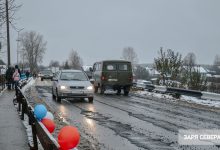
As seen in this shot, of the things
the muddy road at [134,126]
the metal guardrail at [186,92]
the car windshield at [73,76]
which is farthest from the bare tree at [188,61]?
the muddy road at [134,126]

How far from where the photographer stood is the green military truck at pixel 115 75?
27.7 meters

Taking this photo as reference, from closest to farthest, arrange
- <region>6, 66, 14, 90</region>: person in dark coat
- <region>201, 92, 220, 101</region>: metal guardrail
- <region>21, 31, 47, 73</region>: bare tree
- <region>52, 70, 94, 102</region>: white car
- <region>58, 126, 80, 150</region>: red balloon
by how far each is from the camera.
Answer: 1. <region>58, 126, 80, 150</region>: red balloon
2. <region>201, 92, 220, 101</region>: metal guardrail
3. <region>52, 70, 94, 102</region>: white car
4. <region>6, 66, 14, 90</region>: person in dark coat
5. <region>21, 31, 47, 73</region>: bare tree

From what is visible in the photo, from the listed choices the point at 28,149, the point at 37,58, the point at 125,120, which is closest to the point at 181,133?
the point at 125,120

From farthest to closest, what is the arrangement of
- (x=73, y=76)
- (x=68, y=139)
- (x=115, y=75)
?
1. (x=115, y=75)
2. (x=73, y=76)
3. (x=68, y=139)

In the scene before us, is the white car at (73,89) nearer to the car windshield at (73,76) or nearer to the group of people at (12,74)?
the car windshield at (73,76)

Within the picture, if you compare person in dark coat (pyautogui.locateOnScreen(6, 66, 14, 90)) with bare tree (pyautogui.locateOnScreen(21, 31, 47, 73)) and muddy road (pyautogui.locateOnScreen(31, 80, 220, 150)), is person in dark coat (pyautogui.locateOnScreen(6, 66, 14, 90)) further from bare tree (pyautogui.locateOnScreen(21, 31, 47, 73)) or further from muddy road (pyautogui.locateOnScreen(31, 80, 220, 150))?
bare tree (pyautogui.locateOnScreen(21, 31, 47, 73))

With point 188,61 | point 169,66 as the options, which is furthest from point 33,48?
point 169,66

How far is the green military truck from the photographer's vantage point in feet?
90.9

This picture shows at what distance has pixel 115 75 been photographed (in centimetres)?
2770

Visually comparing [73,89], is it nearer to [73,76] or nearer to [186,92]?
[73,76]

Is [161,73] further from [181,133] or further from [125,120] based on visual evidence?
[181,133]

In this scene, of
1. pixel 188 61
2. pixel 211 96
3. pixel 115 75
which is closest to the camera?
pixel 211 96

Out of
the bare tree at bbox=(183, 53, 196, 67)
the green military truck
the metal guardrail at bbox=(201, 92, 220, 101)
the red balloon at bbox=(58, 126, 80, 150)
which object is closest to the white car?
the metal guardrail at bbox=(201, 92, 220, 101)

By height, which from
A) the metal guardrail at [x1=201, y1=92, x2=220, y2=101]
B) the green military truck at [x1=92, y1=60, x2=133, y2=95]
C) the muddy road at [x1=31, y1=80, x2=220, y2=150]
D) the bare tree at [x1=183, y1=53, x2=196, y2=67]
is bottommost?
the muddy road at [x1=31, y1=80, x2=220, y2=150]
